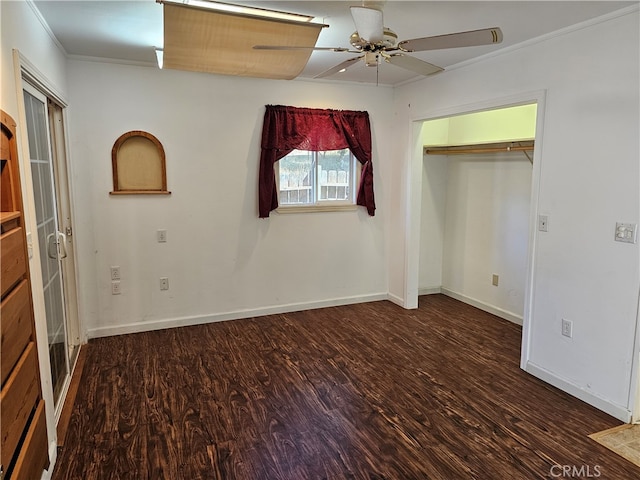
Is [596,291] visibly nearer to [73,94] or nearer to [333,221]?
[333,221]

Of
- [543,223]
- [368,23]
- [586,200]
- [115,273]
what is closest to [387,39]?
[368,23]

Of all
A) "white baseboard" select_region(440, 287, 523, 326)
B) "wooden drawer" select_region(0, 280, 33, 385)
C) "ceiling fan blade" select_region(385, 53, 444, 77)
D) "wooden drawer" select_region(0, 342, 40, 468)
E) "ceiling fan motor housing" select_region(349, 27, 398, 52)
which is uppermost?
"ceiling fan motor housing" select_region(349, 27, 398, 52)

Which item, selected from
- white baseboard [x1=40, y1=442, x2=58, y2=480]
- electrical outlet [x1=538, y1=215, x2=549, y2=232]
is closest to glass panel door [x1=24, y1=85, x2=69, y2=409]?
white baseboard [x1=40, y1=442, x2=58, y2=480]

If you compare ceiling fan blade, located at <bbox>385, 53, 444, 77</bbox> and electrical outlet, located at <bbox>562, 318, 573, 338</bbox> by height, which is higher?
ceiling fan blade, located at <bbox>385, 53, 444, 77</bbox>

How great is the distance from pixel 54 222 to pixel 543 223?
3.54 m

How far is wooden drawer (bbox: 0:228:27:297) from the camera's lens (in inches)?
64.5

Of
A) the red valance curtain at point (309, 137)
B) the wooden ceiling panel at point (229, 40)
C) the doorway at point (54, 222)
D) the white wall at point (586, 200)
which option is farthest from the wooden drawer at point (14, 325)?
the white wall at point (586, 200)

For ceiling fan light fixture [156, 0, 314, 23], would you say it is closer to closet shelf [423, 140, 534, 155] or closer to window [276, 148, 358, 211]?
window [276, 148, 358, 211]

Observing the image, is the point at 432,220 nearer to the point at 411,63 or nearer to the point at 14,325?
the point at 411,63

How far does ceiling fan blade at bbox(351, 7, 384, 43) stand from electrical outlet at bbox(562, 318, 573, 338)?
2275 millimetres

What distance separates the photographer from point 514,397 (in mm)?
2949

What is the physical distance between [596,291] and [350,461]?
190 cm

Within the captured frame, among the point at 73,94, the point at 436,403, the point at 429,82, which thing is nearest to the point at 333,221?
the point at 429,82

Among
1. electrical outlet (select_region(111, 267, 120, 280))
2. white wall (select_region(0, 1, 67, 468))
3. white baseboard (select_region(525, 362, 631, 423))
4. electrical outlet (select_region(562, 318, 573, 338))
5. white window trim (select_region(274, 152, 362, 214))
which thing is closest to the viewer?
white wall (select_region(0, 1, 67, 468))
